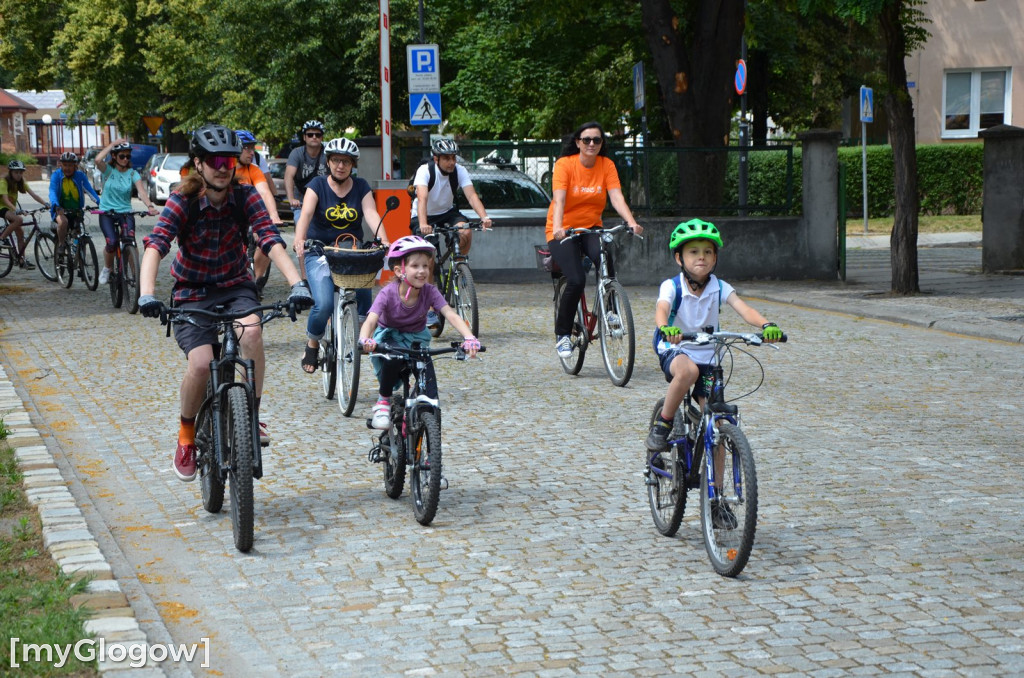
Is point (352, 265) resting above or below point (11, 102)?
below

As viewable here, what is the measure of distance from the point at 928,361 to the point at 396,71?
26143 millimetres

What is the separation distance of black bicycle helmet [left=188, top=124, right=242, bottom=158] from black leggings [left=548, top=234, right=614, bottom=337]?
4897mm

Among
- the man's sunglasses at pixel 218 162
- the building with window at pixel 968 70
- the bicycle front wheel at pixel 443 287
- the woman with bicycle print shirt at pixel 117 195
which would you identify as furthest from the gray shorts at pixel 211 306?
the building with window at pixel 968 70

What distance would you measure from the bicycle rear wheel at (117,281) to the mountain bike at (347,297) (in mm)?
7047

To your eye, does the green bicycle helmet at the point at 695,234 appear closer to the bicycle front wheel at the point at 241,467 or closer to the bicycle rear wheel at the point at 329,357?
the bicycle front wheel at the point at 241,467

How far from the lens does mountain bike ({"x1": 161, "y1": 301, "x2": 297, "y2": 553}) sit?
20.4ft

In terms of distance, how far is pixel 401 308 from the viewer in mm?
7391

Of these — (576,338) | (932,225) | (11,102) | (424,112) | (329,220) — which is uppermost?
(11,102)

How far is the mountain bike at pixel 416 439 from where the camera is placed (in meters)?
6.66

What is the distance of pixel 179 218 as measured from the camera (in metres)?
6.65

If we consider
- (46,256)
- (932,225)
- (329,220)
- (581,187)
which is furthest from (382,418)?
(932,225)

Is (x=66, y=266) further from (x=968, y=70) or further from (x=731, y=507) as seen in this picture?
(x=968, y=70)

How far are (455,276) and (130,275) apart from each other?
194 inches

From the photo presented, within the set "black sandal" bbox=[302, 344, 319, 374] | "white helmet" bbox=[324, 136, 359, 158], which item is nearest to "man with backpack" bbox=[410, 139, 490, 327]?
"black sandal" bbox=[302, 344, 319, 374]
